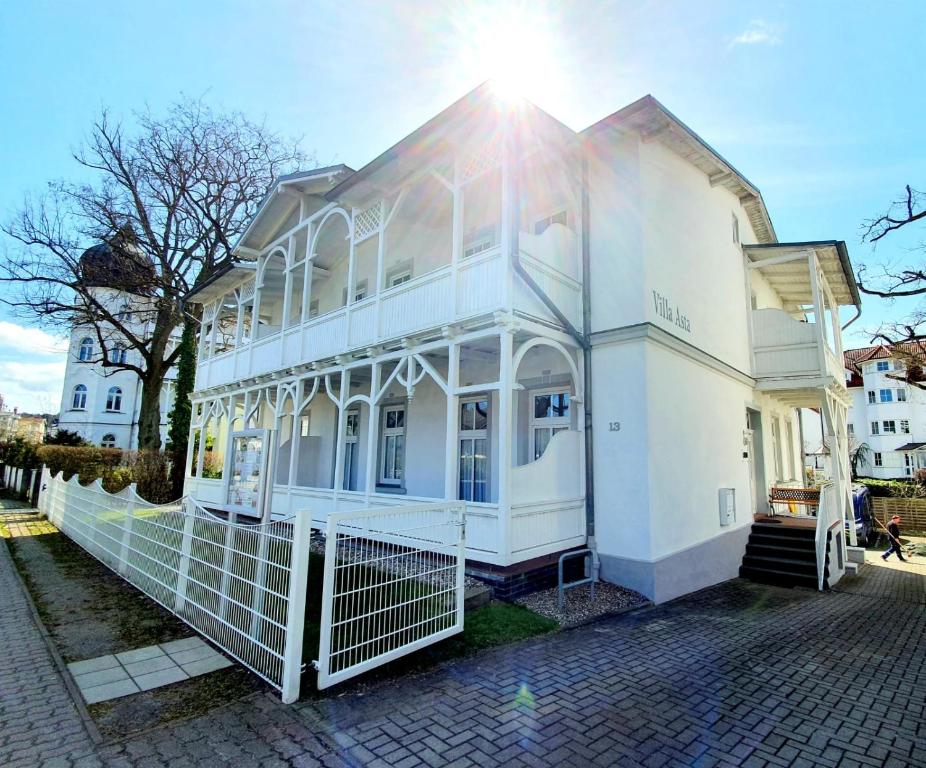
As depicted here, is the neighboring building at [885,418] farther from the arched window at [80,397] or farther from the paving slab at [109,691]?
the arched window at [80,397]

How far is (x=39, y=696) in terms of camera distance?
392 cm

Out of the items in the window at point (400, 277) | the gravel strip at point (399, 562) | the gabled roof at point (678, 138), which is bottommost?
the gravel strip at point (399, 562)

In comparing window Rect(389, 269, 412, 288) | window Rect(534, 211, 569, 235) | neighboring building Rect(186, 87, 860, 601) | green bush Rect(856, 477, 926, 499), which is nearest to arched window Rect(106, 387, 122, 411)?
neighboring building Rect(186, 87, 860, 601)

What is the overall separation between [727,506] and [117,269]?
22499 mm

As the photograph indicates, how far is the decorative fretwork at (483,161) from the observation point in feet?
24.6

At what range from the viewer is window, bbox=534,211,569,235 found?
9.38 m

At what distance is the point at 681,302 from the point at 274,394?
1074 centimetres

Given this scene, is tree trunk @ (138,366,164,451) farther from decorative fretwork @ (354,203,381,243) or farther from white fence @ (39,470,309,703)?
decorative fretwork @ (354,203,381,243)

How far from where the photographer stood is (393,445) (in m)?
12.3

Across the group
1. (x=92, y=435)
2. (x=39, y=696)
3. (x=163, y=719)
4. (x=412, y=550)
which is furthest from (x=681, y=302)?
(x=92, y=435)

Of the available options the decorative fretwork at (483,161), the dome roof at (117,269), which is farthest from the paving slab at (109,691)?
the dome roof at (117,269)

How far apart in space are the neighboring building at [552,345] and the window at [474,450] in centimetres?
4

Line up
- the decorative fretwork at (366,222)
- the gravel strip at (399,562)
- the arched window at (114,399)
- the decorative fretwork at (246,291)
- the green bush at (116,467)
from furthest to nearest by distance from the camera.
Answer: the arched window at (114,399) → the green bush at (116,467) → the decorative fretwork at (246,291) → the decorative fretwork at (366,222) → the gravel strip at (399,562)

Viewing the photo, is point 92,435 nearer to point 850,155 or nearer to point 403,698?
point 403,698
